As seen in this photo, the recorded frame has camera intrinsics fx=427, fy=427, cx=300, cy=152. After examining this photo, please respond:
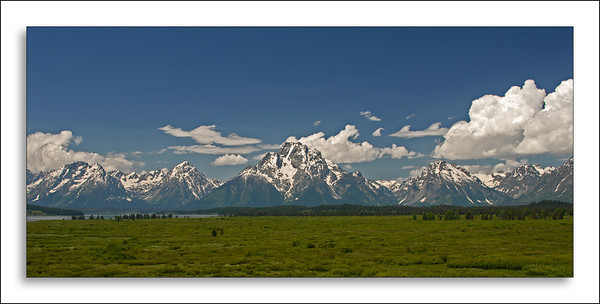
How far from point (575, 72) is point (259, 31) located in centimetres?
1640

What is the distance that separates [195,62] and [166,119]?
4603 millimetres

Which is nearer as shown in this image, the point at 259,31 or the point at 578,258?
the point at 578,258

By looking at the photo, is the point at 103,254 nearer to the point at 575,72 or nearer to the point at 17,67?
the point at 17,67

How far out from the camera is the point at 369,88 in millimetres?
26391

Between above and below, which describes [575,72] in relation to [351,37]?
below

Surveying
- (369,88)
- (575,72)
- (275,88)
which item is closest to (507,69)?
(575,72)

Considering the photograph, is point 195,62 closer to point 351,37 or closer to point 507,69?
point 351,37

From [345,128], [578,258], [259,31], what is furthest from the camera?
[345,128]

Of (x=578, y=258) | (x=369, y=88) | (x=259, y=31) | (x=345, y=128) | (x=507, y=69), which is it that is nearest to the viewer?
(x=578, y=258)

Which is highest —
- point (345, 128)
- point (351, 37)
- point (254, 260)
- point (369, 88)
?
point (351, 37)

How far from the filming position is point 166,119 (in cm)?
2684

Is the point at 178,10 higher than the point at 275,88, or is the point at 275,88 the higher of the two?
the point at 178,10

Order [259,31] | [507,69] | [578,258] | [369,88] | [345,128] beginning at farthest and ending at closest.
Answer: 1. [345,128]
2. [369,88]
3. [507,69]
4. [259,31]
5. [578,258]

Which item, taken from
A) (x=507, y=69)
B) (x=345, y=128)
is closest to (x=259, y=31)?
(x=345, y=128)
